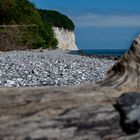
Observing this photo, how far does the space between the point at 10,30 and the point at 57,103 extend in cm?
4300

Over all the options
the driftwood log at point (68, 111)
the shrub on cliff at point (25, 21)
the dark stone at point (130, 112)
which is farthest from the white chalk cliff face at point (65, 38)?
the dark stone at point (130, 112)

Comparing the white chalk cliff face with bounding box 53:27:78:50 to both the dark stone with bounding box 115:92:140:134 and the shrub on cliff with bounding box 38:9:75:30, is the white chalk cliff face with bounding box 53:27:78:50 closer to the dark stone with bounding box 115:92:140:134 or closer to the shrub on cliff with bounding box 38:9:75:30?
the shrub on cliff with bounding box 38:9:75:30

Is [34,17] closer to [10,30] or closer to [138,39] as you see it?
[10,30]

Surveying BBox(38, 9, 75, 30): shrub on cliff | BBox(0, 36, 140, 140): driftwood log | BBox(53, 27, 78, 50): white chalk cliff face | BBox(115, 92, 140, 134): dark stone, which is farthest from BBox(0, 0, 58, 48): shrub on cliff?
BBox(38, 9, 75, 30): shrub on cliff

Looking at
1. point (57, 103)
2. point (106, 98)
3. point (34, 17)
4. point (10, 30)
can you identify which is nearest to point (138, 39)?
point (106, 98)

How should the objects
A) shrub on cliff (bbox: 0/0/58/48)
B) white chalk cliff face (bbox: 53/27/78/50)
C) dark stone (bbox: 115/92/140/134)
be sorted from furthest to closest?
1. white chalk cliff face (bbox: 53/27/78/50)
2. shrub on cliff (bbox: 0/0/58/48)
3. dark stone (bbox: 115/92/140/134)

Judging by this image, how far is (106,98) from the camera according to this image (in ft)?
18.2

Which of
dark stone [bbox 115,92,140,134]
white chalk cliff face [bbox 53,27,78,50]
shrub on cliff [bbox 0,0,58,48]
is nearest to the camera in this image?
dark stone [bbox 115,92,140,134]

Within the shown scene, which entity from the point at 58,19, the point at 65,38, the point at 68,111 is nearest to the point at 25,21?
the point at 68,111

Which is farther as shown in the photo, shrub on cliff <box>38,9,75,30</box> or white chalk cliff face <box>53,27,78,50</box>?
shrub on cliff <box>38,9,75,30</box>

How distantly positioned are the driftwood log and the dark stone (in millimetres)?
47

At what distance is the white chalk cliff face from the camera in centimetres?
11531

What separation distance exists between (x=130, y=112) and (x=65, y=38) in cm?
11800

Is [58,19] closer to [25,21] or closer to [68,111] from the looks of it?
[25,21]
